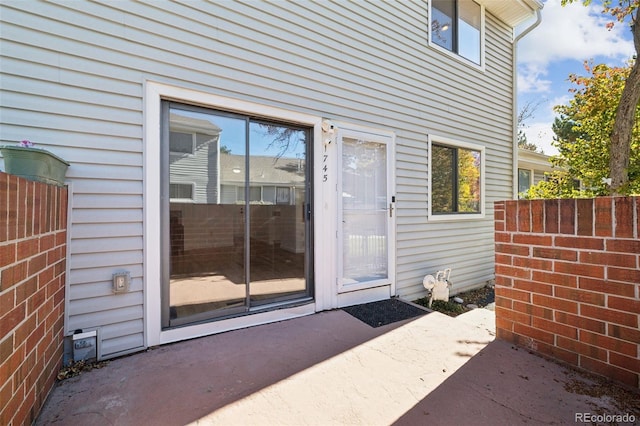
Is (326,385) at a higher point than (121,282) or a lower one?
lower

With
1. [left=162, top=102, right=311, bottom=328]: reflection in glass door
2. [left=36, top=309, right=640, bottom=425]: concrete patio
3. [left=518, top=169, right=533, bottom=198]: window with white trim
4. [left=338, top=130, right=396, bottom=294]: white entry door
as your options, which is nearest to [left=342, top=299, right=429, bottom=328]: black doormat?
[left=338, top=130, right=396, bottom=294]: white entry door

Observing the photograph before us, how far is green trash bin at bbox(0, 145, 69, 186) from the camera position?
1670 millimetres

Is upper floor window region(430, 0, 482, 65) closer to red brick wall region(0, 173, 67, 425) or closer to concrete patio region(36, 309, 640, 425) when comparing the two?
concrete patio region(36, 309, 640, 425)

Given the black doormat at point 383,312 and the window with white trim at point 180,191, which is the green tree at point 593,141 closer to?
the black doormat at point 383,312

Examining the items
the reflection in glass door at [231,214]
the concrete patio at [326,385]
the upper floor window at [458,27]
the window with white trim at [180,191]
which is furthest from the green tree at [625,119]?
the window with white trim at [180,191]

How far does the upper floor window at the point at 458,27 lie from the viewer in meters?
4.79

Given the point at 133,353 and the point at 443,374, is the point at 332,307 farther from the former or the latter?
the point at 133,353

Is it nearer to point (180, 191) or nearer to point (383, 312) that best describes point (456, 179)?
point (383, 312)

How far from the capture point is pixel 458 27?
505 centimetres

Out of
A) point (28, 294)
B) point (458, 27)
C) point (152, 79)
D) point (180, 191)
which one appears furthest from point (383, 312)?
point (458, 27)

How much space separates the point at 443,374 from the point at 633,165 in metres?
5.68

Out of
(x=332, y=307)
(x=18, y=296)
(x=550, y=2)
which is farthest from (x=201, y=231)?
(x=550, y=2)

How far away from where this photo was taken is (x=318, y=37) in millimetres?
3365

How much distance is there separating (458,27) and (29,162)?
606cm
